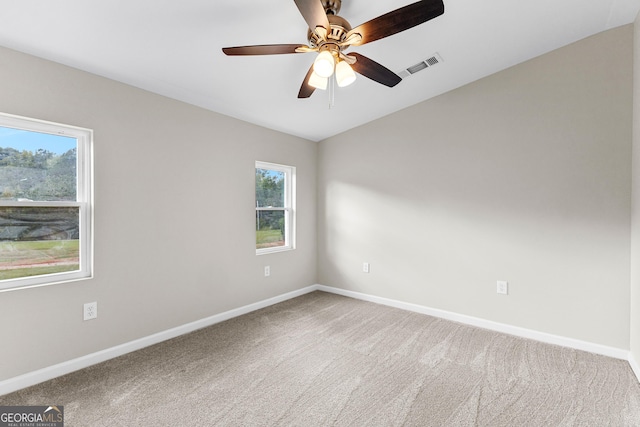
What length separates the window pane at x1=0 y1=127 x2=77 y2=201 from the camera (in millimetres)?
2066

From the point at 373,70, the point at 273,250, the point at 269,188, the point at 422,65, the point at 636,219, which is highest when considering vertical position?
the point at 422,65

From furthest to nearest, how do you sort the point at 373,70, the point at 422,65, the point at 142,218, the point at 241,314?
the point at 241,314, the point at 422,65, the point at 142,218, the point at 373,70

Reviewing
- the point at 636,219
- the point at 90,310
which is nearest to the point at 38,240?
the point at 90,310

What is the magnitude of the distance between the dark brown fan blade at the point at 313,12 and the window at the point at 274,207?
7.63ft

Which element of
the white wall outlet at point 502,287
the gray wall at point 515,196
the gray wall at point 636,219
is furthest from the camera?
the white wall outlet at point 502,287

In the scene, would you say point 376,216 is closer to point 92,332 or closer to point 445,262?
point 445,262

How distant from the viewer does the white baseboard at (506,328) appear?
257 cm

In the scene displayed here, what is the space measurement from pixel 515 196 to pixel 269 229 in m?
2.85

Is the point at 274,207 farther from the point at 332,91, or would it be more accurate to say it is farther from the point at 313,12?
the point at 313,12

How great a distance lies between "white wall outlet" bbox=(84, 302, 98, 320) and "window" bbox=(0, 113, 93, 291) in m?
0.23

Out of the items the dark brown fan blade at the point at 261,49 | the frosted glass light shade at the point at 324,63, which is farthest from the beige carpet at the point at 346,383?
the dark brown fan blade at the point at 261,49

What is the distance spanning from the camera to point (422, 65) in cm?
280

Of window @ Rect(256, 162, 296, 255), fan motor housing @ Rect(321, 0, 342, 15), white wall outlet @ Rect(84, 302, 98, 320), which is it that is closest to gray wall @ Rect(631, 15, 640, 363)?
fan motor housing @ Rect(321, 0, 342, 15)

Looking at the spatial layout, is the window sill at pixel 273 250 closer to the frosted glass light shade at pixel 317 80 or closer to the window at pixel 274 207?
the window at pixel 274 207
